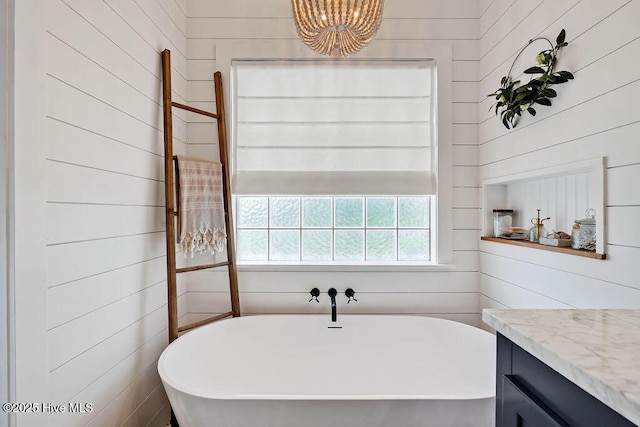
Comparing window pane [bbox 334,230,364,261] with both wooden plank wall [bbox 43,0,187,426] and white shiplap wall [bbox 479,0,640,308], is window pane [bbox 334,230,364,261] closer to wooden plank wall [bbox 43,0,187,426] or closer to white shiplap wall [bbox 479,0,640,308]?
white shiplap wall [bbox 479,0,640,308]

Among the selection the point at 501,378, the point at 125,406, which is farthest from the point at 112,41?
the point at 501,378

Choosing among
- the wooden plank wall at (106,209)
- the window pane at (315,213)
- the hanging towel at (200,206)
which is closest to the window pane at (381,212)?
the window pane at (315,213)

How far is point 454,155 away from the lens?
6.75 ft

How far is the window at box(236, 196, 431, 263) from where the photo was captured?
2158mm

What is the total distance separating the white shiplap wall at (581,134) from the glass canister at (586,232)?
6 cm

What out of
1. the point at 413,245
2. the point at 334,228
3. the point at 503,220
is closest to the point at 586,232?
the point at 503,220

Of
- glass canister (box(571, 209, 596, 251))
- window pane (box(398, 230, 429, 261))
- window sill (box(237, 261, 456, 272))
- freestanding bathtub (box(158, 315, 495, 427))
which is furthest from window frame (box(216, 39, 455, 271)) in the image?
glass canister (box(571, 209, 596, 251))

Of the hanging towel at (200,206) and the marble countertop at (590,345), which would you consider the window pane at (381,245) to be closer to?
the hanging towel at (200,206)

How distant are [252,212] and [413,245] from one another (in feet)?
3.58

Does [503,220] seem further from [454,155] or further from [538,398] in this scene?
[538,398]

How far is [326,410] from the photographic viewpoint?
114 cm

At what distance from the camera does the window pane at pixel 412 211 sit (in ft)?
7.10

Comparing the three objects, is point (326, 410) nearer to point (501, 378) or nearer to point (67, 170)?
point (501, 378)

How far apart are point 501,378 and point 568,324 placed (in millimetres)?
191
